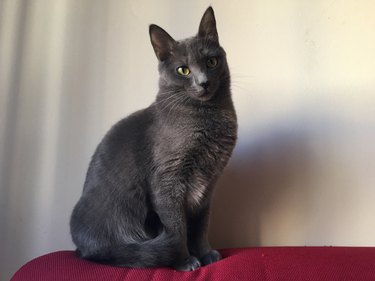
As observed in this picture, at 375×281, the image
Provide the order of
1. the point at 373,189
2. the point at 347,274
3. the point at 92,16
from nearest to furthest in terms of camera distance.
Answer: the point at 347,274 → the point at 373,189 → the point at 92,16

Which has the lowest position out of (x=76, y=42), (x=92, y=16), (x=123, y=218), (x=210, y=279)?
(x=210, y=279)

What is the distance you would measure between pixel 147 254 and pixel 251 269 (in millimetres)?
266

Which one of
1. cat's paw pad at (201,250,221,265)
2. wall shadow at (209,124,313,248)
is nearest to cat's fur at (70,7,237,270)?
cat's paw pad at (201,250,221,265)

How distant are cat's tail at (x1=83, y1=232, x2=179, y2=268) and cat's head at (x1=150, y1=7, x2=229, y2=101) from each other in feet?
1.35

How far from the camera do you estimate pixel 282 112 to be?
1372 millimetres

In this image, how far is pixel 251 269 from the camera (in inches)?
35.3

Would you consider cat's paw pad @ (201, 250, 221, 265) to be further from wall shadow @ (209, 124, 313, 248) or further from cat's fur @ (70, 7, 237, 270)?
wall shadow @ (209, 124, 313, 248)

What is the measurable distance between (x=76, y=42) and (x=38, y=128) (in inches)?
14.7

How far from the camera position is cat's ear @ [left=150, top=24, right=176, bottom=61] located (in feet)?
3.51

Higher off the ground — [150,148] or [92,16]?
[92,16]

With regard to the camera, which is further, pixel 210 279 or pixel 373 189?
pixel 373 189

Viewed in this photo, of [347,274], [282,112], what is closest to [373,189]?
[282,112]

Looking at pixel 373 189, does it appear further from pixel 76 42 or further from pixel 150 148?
pixel 76 42

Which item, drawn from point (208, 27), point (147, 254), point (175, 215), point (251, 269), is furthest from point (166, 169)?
point (208, 27)
